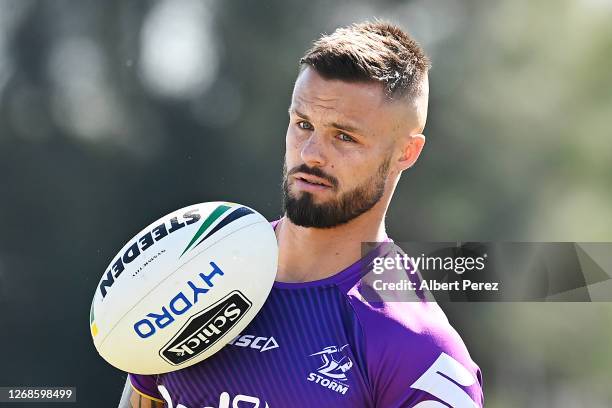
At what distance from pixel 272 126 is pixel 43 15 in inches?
84.1

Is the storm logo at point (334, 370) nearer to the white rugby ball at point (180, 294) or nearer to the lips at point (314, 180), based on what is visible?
the white rugby ball at point (180, 294)

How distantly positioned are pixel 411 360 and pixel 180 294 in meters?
0.58

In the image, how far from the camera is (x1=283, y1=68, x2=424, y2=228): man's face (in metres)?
2.50

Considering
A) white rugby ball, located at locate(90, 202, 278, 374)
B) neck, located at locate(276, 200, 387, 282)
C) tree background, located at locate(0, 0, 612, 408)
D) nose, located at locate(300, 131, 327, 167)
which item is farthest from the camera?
tree background, located at locate(0, 0, 612, 408)

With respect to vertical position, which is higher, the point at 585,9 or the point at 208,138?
the point at 585,9

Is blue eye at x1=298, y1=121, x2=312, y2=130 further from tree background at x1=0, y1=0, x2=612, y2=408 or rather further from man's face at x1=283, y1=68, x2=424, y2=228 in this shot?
tree background at x1=0, y1=0, x2=612, y2=408

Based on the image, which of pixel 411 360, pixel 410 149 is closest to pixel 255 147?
pixel 410 149

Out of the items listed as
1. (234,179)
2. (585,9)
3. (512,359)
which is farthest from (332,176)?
(585,9)

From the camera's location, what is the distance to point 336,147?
250cm

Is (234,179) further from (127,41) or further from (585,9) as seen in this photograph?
(585,9)

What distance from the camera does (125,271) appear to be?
2.41 meters

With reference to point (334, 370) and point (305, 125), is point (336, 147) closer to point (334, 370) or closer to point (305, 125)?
point (305, 125)

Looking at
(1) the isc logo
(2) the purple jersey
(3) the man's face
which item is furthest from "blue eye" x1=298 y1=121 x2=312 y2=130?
(1) the isc logo

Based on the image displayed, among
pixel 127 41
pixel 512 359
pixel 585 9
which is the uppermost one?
pixel 585 9
